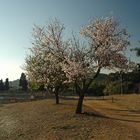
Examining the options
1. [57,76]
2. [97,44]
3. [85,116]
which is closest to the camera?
[85,116]

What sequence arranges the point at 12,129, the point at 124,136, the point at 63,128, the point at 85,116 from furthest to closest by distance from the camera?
1. the point at 85,116
2. the point at 12,129
3. the point at 63,128
4. the point at 124,136

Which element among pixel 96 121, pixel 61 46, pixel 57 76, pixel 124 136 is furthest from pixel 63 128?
pixel 57 76

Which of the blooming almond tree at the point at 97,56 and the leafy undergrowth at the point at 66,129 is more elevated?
the blooming almond tree at the point at 97,56

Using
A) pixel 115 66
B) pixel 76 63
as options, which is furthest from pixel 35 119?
pixel 115 66

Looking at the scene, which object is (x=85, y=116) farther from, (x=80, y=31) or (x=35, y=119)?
(x=80, y=31)

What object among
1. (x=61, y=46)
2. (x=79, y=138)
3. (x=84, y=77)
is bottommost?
(x=79, y=138)

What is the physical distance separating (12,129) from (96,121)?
7.71 metres

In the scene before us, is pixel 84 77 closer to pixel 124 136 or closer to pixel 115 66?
pixel 115 66

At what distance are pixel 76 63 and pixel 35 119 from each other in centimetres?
731

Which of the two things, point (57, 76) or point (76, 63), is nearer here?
point (76, 63)

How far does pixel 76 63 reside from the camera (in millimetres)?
37750

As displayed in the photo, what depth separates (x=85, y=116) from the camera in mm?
36000

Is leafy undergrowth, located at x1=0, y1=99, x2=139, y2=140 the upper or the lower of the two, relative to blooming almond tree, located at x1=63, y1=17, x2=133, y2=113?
lower

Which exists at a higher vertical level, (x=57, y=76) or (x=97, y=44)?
(x=97, y=44)
